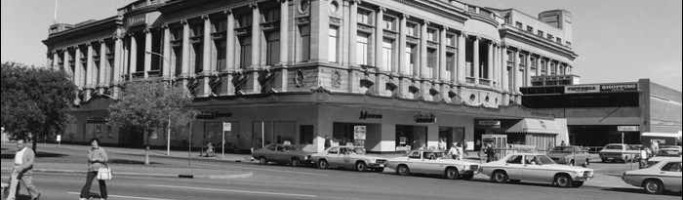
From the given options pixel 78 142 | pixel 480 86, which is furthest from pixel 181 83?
pixel 480 86

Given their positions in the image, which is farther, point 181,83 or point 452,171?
point 181,83

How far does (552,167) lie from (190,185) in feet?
46.4

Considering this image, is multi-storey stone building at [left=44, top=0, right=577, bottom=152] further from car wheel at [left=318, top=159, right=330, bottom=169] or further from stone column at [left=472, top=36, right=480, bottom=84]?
car wheel at [left=318, top=159, right=330, bottom=169]

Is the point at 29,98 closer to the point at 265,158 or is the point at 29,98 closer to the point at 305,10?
the point at 265,158

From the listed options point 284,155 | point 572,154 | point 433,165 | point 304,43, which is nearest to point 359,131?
point 284,155

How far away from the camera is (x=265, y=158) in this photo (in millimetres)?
39656

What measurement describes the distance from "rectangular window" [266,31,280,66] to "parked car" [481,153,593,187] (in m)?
30.3

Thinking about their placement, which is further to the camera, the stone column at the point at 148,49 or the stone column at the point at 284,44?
the stone column at the point at 148,49

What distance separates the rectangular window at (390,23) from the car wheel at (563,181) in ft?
112

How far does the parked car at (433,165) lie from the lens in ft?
95.8

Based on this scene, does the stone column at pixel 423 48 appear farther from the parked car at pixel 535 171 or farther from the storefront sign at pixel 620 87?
the parked car at pixel 535 171

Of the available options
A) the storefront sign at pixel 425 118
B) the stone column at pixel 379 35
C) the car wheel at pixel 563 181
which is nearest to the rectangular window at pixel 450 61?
the stone column at pixel 379 35

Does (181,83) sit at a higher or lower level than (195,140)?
higher

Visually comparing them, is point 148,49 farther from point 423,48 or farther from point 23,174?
point 23,174
